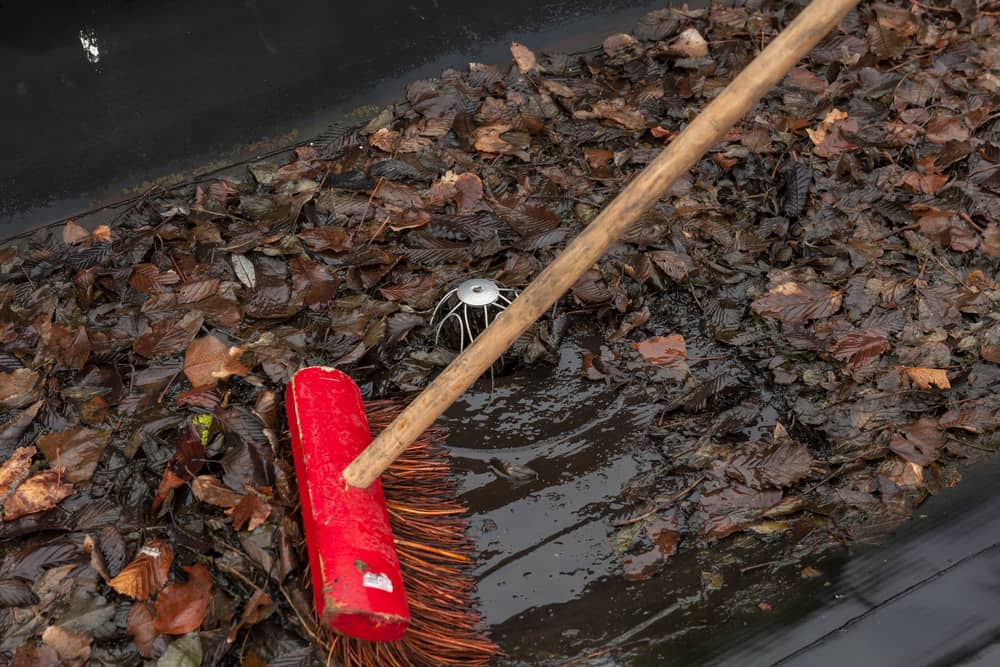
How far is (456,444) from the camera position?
240 centimetres

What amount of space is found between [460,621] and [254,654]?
18.3 inches

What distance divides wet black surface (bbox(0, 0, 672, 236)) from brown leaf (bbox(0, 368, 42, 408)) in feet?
2.64

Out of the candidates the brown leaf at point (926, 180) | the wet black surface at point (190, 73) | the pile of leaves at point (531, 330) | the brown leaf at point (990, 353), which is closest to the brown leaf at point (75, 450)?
the pile of leaves at point (531, 330)

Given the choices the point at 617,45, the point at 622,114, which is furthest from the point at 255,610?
the point at 617,45

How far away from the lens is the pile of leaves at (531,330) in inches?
80.3

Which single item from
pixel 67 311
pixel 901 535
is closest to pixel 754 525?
pixel 901 535

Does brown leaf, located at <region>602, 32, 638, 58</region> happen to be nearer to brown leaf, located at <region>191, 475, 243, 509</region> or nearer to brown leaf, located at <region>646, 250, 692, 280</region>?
brown leaf, located at <region>646, 250, 692, 280</region>

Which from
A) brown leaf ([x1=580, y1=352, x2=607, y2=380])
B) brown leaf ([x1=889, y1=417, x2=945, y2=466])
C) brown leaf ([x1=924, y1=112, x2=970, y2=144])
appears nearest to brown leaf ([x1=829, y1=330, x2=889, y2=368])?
brown leaf ([x1=889, y1=417, x2=945, y2=466])

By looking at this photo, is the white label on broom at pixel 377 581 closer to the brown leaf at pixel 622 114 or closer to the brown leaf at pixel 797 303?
the brown leaf at pixel 797 303

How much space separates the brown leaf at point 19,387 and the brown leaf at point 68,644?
0.68 m

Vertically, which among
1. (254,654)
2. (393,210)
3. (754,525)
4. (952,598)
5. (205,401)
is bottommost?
(952,598)

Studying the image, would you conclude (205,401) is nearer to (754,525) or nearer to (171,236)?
(171,236)

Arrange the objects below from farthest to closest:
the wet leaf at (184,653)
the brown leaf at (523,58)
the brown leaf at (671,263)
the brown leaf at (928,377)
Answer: the brown leaf at (523,58)
the brown leaf at (671,263)
the brown leaf at (928,377)
the wet leaf at (184,653)

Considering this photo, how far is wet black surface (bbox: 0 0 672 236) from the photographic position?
9.98ft
